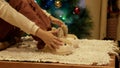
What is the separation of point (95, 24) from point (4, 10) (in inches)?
59.6

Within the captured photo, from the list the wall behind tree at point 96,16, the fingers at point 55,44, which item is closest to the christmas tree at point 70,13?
the wall behind tree at point 96,16

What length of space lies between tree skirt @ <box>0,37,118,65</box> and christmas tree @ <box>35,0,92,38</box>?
98cm

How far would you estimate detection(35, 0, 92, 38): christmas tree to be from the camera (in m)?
2.04

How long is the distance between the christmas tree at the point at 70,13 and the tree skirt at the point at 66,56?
0.98 meters

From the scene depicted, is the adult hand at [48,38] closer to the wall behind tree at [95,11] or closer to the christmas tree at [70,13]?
the christmas tree at [70,13]

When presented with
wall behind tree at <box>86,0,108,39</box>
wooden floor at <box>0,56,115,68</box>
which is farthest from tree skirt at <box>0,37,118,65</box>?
wall behind tree at <box>86,0,108,39</box>

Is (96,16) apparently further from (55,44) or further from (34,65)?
(34,65)

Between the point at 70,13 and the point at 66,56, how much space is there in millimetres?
1204

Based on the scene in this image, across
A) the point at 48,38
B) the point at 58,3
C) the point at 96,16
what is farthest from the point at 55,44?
the point at 96,16

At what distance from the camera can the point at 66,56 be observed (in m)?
0.90

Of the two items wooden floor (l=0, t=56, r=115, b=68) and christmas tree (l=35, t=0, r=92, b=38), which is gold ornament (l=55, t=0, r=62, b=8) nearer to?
christmas tree (l=35, t=0, r=92, b=38)

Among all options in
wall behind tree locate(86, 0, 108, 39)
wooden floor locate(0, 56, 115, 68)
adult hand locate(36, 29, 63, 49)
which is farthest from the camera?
wall behind tree locate(86, 0, 108, 39)

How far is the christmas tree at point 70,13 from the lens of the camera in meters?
2.04

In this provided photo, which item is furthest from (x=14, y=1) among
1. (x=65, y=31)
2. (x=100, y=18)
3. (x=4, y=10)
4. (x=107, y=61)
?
(x=100, y=18)
